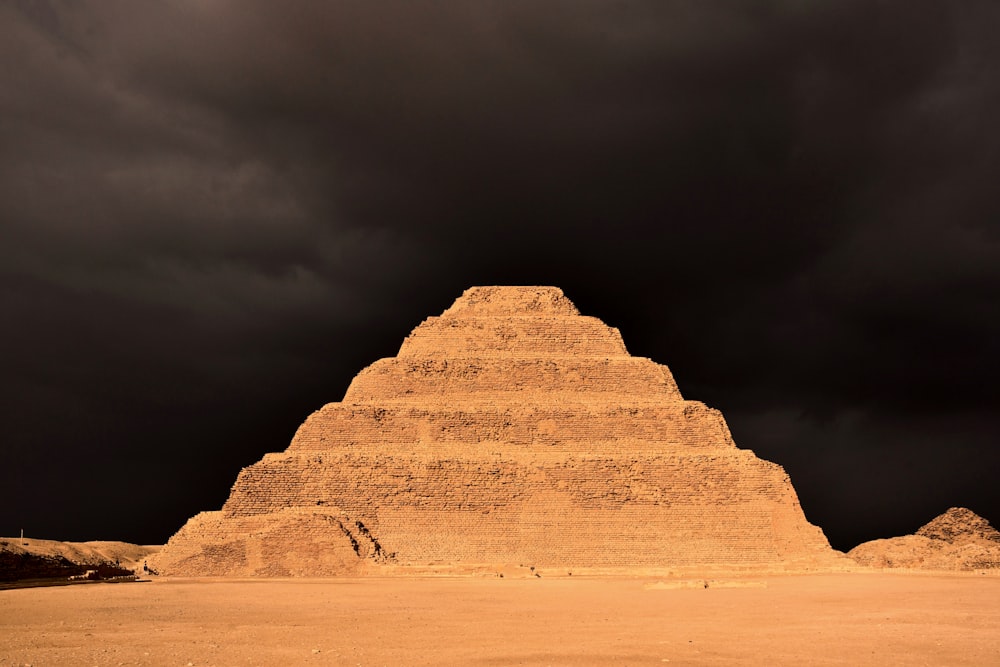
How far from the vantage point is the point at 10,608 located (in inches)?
838

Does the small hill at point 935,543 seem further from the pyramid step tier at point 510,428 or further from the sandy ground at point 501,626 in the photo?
the sandy ground at point 501,626

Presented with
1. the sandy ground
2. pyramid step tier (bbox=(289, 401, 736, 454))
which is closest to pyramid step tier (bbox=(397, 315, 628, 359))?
pyramid step tier (bbox=(289, 401, 736, 454))

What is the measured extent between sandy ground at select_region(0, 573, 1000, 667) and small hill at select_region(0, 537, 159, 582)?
182cm

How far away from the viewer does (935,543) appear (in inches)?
2199

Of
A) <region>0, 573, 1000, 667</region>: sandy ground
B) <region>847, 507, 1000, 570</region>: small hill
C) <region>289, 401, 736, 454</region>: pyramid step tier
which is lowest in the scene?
<region>0, 573, 1000, 667</region>: sandy ground

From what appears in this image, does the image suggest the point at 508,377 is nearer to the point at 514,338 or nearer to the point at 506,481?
the point at 514,338

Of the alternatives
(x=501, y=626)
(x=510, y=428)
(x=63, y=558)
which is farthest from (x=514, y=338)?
(x=501, y=626)

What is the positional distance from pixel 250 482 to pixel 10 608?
24.6 metres

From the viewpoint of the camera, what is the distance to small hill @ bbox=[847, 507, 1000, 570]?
5191 centimetres

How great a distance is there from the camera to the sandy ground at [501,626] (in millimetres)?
14133

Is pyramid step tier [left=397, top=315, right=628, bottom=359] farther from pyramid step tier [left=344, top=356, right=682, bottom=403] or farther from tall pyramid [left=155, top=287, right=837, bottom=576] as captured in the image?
pyramid step tier [left=344, top=356, right=682, bottom=403]

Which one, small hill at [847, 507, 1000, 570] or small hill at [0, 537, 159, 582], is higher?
small hill at [847, 507, 1000, 570]

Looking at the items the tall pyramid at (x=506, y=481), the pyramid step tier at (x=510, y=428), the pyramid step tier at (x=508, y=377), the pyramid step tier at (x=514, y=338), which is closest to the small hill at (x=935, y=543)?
the tall pyramid at (x=506, y=481)

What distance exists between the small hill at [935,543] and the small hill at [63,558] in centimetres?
3685
